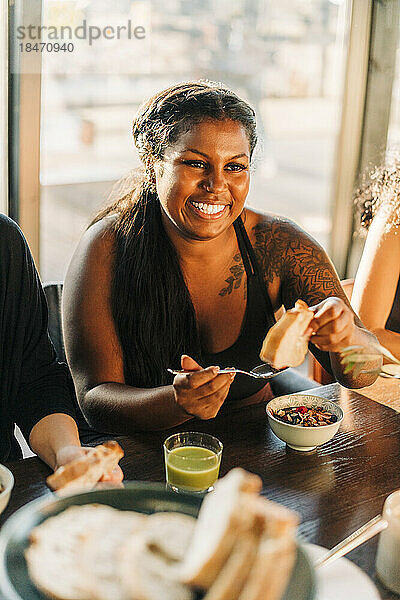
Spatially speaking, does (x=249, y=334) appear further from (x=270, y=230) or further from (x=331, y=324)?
(x=331, y=324)

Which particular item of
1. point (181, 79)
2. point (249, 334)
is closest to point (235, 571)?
point (249, 334)

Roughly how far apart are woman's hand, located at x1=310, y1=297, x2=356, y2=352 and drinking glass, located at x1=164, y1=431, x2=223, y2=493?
0.33 meters

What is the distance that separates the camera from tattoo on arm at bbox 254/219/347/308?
1.97 metres

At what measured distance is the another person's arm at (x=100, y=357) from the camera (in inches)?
62.9

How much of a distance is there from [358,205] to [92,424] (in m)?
2.56

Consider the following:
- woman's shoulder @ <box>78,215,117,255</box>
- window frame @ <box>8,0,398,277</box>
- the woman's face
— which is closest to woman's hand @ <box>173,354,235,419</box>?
the woman's face

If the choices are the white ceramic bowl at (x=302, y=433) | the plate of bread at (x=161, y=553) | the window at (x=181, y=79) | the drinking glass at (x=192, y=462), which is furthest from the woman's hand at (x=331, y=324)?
the window at (x=181, y=79)

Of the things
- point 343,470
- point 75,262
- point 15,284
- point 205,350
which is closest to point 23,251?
point 15,284

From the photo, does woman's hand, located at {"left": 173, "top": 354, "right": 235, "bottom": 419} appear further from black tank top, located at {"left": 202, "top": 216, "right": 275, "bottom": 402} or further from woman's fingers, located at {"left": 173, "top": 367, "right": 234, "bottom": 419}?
black tank top, located at {"left": 202, "top": 216, "right": 275, "bottom": 402}

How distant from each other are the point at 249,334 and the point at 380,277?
1.78ft

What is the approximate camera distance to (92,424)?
178 cm

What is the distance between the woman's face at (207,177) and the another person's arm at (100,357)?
9.7 inches

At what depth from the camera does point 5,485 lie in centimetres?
114

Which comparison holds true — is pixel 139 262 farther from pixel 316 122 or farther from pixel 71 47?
pixel 316 122
